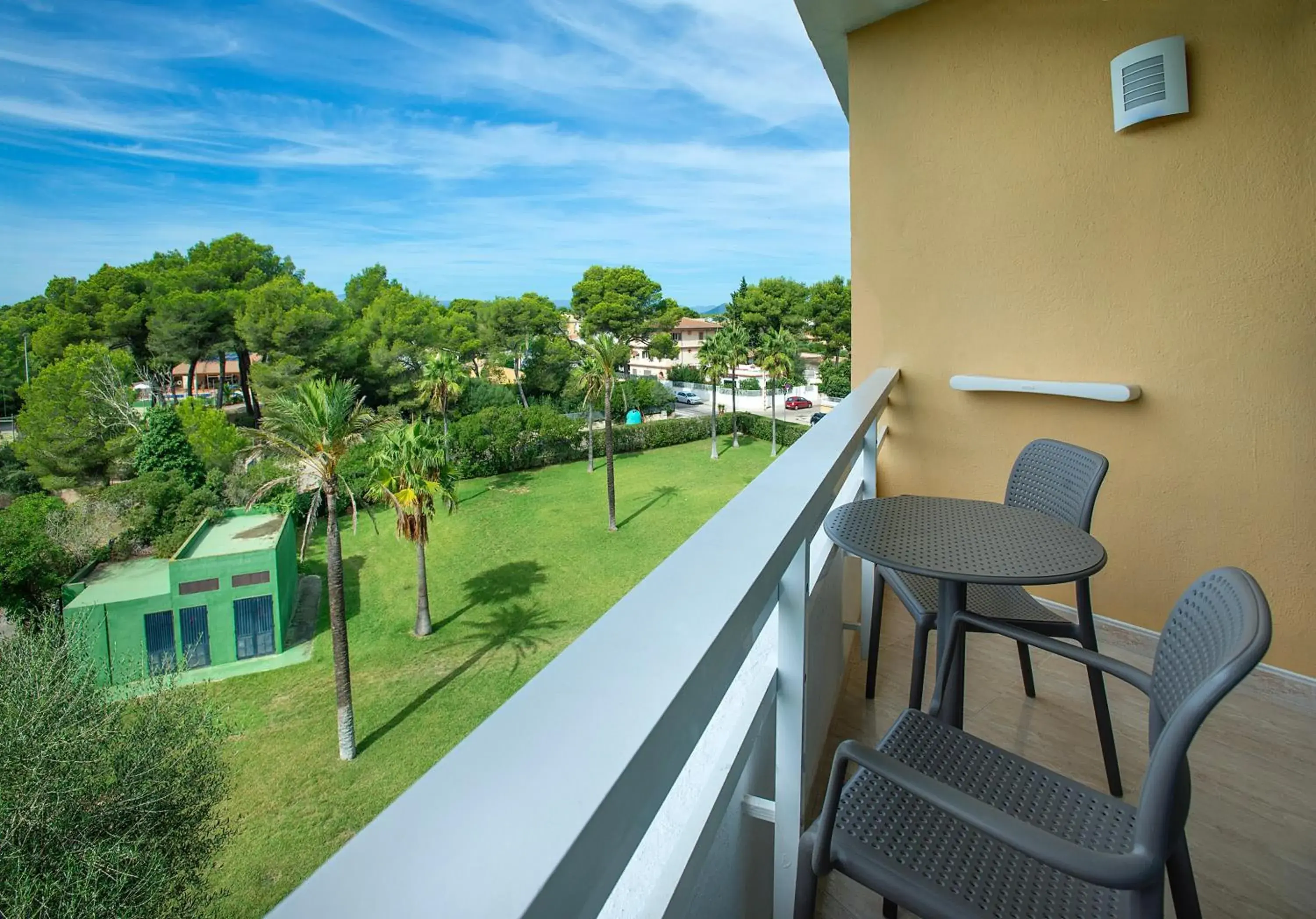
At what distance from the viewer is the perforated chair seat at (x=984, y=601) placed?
115 centimetres

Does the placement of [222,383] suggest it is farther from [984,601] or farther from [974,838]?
[974,838]

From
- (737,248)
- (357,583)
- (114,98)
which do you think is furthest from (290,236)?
(357,583)

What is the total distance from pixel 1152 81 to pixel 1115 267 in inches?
18.3

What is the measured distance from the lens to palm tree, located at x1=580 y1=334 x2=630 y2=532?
23.2 metres

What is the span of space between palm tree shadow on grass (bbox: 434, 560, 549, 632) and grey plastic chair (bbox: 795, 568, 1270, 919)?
63.6 ft

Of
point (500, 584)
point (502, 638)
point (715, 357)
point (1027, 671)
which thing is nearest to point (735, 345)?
point (715, 357)

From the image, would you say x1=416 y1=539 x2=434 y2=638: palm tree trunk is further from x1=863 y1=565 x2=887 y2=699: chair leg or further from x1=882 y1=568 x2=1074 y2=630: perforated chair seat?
x1=882 y1=568 x2=1074 y2=630: perforated chair seat

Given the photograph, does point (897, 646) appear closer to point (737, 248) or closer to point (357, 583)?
point (357, 583)

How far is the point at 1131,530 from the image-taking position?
1959mm

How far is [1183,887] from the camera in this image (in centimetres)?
67

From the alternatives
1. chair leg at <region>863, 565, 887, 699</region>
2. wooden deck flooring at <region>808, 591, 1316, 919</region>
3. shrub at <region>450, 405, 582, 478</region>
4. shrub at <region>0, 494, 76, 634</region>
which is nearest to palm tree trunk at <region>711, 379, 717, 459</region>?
shrub at <region>450, 405, 582, 478</region>

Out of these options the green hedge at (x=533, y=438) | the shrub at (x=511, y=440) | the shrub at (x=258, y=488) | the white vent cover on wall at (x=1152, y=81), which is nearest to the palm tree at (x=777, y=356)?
the green hedge at (x=533, y=438)

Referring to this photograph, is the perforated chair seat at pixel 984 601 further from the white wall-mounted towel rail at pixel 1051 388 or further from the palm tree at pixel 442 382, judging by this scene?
the palm tree at pixel 442 382

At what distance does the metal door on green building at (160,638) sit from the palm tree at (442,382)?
399 inches
